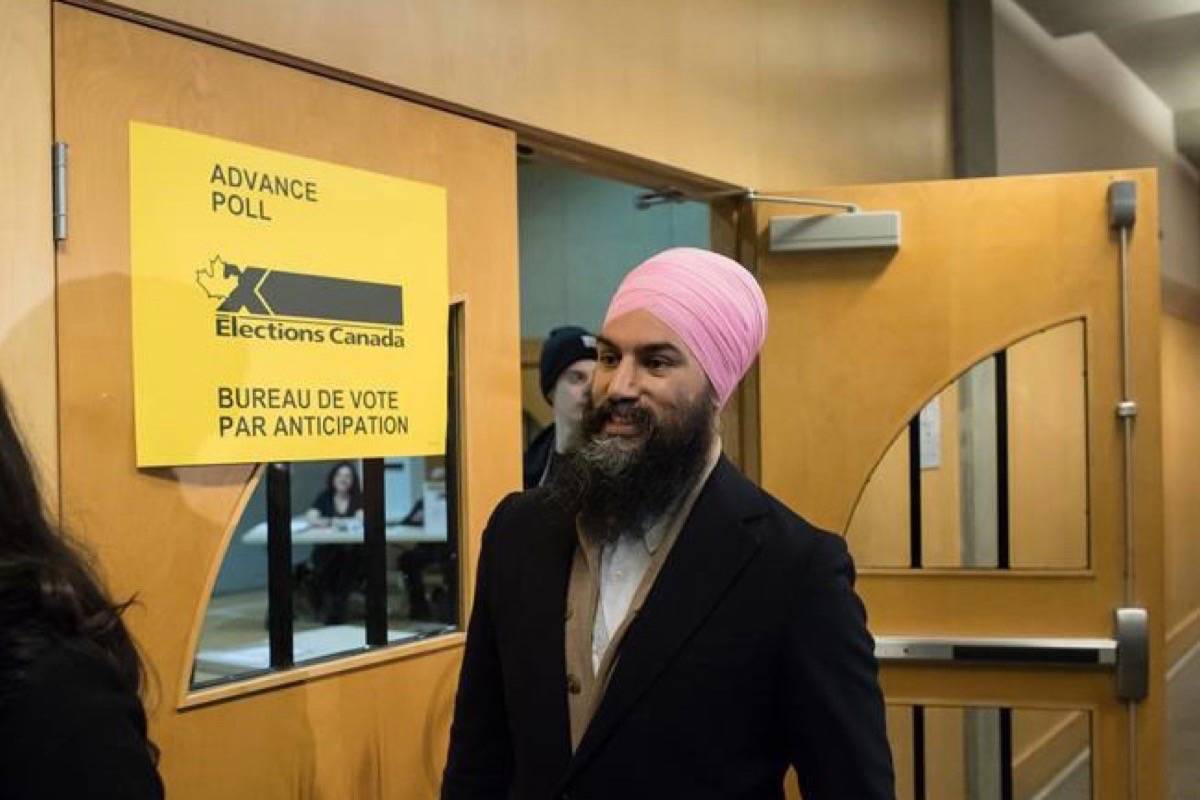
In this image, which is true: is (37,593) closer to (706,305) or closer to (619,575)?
(619,575)

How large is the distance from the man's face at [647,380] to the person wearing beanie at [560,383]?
3.35 feet

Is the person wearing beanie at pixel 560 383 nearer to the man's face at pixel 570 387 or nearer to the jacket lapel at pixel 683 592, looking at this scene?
the man's face at pixel 570 387

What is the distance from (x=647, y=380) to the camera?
137 centimetres

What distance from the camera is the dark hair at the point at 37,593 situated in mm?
868

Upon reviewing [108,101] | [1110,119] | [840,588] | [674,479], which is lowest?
[840,588]

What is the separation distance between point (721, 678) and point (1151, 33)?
4.68 meters

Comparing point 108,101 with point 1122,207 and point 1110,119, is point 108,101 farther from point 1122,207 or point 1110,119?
point 1110,119

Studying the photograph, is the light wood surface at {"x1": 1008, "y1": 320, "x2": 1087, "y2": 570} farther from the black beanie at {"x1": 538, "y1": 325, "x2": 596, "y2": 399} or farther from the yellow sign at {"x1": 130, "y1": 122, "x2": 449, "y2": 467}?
the yellow sign at {"x1": 130, "y1": 122, "x2": 449, "y2": 467}

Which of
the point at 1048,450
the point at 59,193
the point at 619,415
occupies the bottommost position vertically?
the point at 1048,450

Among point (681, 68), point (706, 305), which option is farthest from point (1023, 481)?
point (706, 305)

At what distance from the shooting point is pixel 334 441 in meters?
1.78

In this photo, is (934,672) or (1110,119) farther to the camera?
(1110,119)

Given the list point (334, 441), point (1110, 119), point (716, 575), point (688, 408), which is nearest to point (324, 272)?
point (334, 441)

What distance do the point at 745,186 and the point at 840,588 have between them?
1.65 m
